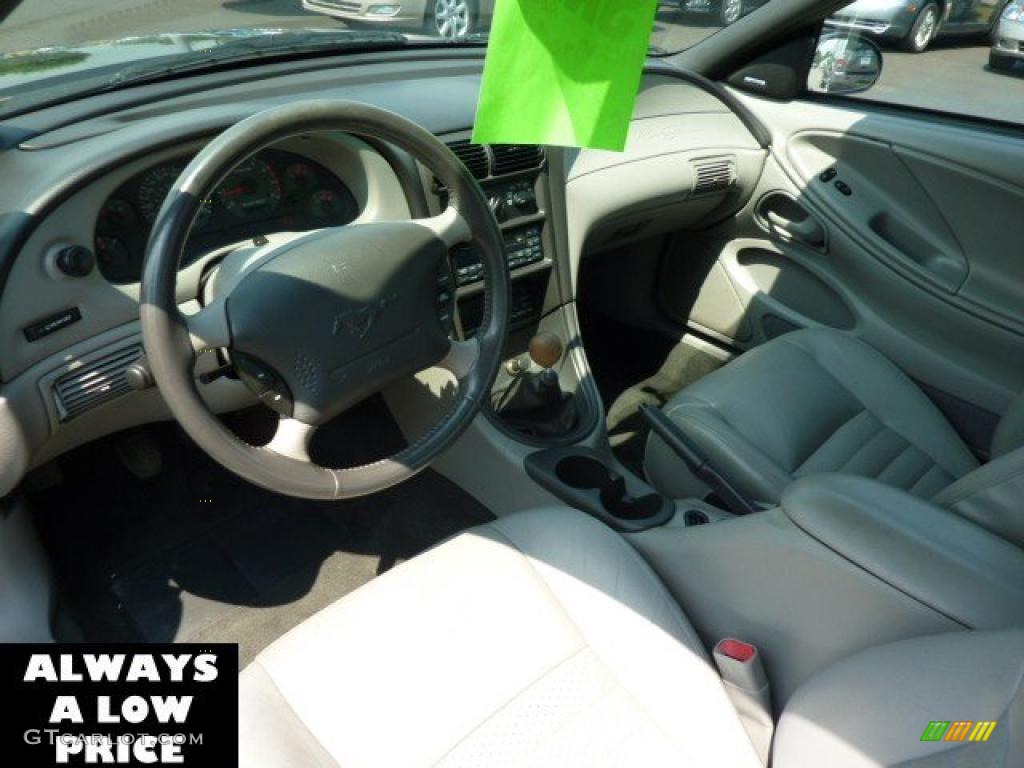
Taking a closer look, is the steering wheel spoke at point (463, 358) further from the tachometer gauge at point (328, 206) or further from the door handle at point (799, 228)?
the door handle at point (799, 228)

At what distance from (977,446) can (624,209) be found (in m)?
1.06

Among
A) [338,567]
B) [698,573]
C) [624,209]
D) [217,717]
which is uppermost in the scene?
[624,209]

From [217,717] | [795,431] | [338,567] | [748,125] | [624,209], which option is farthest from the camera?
[748,125]

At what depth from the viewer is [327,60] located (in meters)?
1.88

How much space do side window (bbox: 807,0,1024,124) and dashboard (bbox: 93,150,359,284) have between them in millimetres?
1492

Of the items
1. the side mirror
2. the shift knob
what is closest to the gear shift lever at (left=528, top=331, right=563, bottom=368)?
the shift knob

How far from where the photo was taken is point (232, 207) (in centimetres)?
152

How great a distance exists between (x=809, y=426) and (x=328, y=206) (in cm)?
112

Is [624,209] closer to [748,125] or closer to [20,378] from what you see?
[748,125]

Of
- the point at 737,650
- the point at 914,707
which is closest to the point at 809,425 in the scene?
the point at 737,650

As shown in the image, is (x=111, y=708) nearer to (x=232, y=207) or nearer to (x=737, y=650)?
(x=232, y=207)

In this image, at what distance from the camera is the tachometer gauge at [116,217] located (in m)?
1.37

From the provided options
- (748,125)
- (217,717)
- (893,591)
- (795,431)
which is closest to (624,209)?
(748,125)
